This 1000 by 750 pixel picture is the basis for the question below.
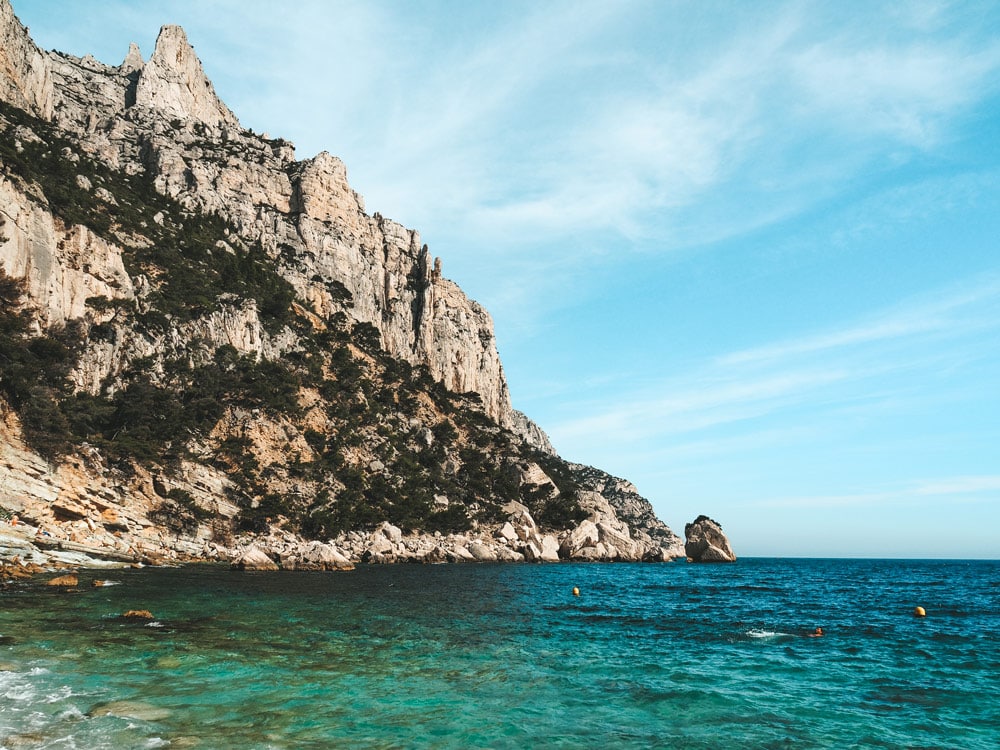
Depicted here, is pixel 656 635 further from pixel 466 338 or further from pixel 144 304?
pixel 466 338

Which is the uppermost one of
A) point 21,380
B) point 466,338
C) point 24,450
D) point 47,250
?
point 466,338

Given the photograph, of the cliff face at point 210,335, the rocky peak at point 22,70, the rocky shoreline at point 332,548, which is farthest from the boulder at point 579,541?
the rocky peak at point 22,70

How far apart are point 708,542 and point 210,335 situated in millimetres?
96002

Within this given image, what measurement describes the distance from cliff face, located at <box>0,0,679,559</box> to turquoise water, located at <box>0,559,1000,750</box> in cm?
2675

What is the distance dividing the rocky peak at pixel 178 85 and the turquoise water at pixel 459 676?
116 metres

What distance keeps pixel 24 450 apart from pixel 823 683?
4889cm

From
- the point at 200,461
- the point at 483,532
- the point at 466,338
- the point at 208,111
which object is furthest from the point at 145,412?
the point at 208,111

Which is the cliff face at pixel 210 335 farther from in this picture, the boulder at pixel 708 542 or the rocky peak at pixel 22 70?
the boulder at pixel 708 542

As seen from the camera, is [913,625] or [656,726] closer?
[656,726]

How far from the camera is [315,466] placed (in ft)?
234

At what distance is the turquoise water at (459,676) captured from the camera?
10.8 meters

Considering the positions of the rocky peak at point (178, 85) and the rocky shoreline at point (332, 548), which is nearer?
the rocky shoreline at point (332, 548)

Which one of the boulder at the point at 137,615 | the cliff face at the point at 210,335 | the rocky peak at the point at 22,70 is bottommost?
the boulder at the point at 137,615

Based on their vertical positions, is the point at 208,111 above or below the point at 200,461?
above
